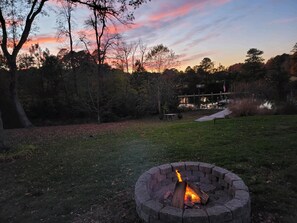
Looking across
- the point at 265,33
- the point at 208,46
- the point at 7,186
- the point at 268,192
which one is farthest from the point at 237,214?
the point at 208,46

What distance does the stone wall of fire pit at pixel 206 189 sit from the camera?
207 centimetres

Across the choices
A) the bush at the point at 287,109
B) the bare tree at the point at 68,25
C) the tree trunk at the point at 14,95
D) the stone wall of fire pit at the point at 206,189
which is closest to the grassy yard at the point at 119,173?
the stone wall of fire pit at the point at 206,189

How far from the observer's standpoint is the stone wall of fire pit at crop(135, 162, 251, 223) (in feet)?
6.78

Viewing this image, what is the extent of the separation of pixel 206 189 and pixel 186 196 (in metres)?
0.54

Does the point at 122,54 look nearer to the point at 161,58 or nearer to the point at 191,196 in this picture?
the point at 161,58

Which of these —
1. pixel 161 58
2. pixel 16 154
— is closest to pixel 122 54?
pixel 161 58

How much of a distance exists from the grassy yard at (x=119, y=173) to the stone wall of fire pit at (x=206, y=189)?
320 mm

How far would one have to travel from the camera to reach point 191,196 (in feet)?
8.08

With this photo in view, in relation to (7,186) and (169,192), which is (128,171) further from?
(7,186)

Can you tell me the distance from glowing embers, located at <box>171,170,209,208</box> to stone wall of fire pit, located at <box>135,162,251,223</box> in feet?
0.28

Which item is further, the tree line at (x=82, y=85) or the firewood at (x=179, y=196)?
the tree line at (x=82, y=85)

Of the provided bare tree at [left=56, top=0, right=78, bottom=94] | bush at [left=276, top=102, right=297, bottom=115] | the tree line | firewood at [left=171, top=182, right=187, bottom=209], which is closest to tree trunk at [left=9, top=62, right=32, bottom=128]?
the tree line

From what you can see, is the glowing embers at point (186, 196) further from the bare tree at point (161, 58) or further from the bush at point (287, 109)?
the bare tree at point (161, 58)

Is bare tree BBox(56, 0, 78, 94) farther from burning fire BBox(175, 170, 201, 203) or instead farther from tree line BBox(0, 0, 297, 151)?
burning fire BBox(175, 170, 201, 203)
